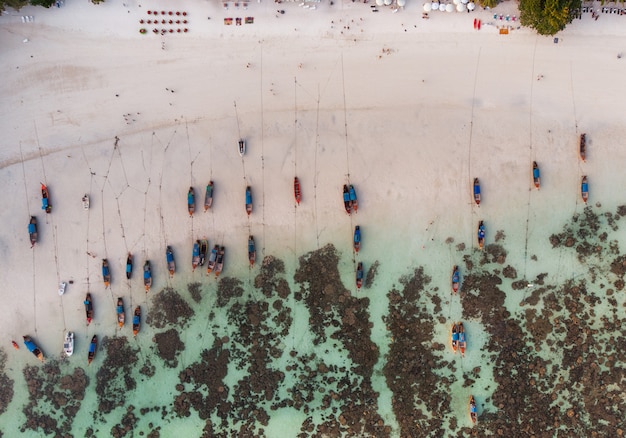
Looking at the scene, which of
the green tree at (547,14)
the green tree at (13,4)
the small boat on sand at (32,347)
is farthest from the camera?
the small boat on sand at (32,347)

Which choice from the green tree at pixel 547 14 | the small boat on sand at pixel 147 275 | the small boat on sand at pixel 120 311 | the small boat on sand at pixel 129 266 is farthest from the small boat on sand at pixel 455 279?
the small boat on sand at pixel 120 311

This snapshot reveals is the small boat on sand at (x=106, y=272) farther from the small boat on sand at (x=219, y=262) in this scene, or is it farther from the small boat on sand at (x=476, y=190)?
the small boat on sand at (x=476, y=190)

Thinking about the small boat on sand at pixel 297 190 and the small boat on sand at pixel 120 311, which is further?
the small boat on sand at pixel 120 311

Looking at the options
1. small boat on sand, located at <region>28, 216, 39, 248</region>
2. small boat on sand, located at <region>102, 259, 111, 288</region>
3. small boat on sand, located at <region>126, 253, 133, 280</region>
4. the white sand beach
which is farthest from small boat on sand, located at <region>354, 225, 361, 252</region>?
small boat on sand, located at <region>28, 216, 39, 248</region>

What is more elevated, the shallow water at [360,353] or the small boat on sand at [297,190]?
the small boat on sand at [297,190]

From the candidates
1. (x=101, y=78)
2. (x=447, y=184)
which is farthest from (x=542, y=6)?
(x=101, y=78)

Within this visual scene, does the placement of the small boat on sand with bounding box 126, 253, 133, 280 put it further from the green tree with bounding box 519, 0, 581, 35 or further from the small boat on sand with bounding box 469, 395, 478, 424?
the green tree with bounding box 519, 0, 581, 35
